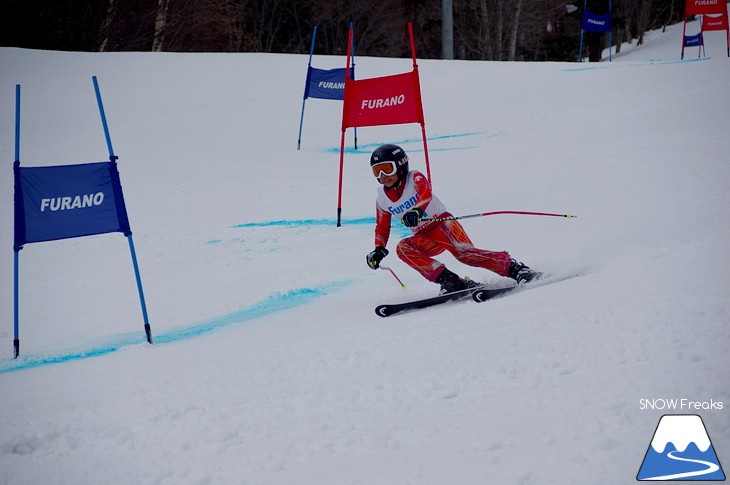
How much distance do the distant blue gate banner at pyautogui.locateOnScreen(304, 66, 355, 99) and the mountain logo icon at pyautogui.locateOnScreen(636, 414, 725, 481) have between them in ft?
34.7

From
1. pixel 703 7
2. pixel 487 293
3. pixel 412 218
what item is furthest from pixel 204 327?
pixel 703 7

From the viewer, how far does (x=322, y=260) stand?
6.65 metres

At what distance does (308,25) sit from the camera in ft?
104

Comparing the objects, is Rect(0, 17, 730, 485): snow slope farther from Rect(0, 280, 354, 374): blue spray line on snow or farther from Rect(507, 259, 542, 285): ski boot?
Rect(507, 259, 542, 285): ski boot

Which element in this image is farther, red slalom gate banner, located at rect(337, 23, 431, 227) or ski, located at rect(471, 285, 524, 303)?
red slalom gate banner, located at rect(337, 23, 431, 227)

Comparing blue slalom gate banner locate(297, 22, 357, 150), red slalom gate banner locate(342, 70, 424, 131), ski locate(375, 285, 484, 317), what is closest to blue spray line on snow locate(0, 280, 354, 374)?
ski locate(375, 285, 484, 317)

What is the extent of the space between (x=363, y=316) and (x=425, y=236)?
0.86m

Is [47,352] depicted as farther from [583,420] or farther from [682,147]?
[682,147]

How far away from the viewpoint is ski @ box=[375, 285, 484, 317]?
4566mm

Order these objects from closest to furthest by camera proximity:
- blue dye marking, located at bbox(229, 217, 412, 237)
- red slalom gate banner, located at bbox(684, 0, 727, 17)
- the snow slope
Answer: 1. the snow slope
2. blue dye marking, located at bbox(229, 217, 412, 237)
3. red slalom gate banner, located at bbox(684, 0, 727, 17)

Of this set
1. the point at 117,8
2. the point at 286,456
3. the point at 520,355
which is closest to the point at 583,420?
the point at 520,355

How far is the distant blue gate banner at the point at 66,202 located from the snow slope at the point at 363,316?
2.99ft

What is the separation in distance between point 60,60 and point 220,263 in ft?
36.5

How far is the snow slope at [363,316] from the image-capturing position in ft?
8.74
